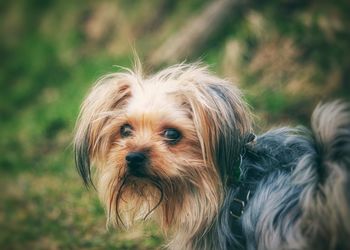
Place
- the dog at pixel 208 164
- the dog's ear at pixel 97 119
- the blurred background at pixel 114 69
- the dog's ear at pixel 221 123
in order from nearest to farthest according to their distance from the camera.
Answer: the dog at pixel 208 164, the dog's ear at pixel 221 123, the dog's ear at pixel 97 119, the blurred background at pixel 114 69

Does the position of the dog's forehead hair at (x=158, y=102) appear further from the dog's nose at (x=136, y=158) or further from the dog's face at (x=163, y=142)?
→ the dog's nose at (x=136, y=158)

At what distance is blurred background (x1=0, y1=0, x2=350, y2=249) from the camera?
6.16 metres

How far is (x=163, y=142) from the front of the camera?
12.2ft

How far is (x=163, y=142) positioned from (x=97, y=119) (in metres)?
0.57

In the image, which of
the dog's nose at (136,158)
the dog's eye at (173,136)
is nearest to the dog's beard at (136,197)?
the dog's nose at (136,158)

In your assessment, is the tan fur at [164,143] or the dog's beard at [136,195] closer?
the tan fur at [164,143]

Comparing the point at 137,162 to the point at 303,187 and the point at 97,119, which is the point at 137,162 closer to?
the point at 97,119

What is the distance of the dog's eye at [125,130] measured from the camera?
3902 mm

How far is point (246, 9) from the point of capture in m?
8.26

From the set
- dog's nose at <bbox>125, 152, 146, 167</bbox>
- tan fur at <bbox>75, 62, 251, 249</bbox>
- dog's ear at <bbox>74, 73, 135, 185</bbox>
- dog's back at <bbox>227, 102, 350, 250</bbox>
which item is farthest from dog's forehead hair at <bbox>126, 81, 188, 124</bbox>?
dog's back at <bbox>227, 102, 350, 250</bbox>

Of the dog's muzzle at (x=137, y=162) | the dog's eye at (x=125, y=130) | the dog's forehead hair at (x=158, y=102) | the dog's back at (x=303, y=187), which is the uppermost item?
the dog's forehead hair at (x=158, y=102)

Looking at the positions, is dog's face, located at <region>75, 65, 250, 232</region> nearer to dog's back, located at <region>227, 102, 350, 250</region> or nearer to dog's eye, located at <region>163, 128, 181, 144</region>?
dog's eye, located at <region>163, 128, 181, 144</region>

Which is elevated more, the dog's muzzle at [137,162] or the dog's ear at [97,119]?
the dog's ear at [97,119]

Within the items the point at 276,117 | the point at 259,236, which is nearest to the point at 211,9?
the point at 276,117
